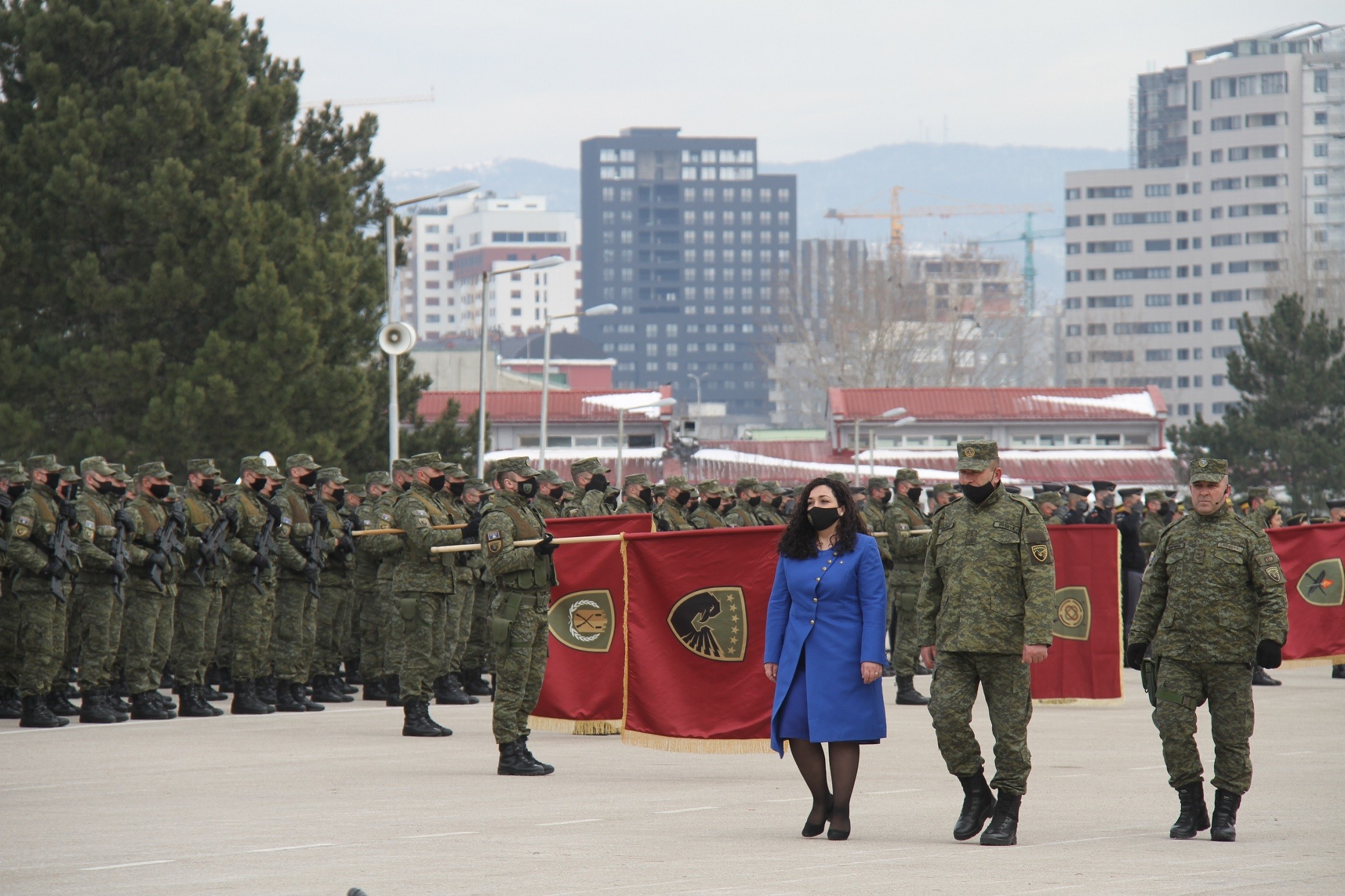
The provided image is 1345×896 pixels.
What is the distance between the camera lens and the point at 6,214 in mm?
25422

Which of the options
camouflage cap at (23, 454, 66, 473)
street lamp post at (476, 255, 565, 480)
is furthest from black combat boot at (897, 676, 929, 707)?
street lamp post at (476, 255, 565, 480)

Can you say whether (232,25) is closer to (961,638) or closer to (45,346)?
(45,346)

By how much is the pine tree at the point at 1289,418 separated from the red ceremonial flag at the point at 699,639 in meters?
37.1

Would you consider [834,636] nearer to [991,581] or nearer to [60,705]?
[991,581]

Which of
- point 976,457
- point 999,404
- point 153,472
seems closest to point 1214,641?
point 976,457

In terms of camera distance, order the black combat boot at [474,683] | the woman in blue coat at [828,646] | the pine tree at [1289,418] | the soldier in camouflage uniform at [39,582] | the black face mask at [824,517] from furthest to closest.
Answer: the pine tree at [1289,418]
the black combat boot at [474,683]
the soldier in camouflage uniform at [39,582]
the black face mask at [824,517]
the woman in blue coat at [828,646]

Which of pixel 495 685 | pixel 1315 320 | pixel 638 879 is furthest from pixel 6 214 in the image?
pixel 1315 320

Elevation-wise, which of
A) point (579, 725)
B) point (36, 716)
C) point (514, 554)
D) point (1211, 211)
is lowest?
point (36, 716)

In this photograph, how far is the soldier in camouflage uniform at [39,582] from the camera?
1387 centimetres

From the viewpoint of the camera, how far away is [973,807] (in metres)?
8.56

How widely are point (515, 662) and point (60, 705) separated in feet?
20.2

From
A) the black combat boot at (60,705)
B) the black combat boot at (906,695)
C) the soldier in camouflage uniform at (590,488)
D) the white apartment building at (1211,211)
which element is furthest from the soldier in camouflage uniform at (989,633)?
the white apartment building at (1211,211)

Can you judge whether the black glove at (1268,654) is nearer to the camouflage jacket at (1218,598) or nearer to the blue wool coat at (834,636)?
the camouflage jacket at (1218,598)

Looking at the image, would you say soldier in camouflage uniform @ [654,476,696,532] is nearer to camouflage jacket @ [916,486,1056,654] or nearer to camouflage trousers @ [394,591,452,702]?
camouflage trousers @ [394,591,452,702]
